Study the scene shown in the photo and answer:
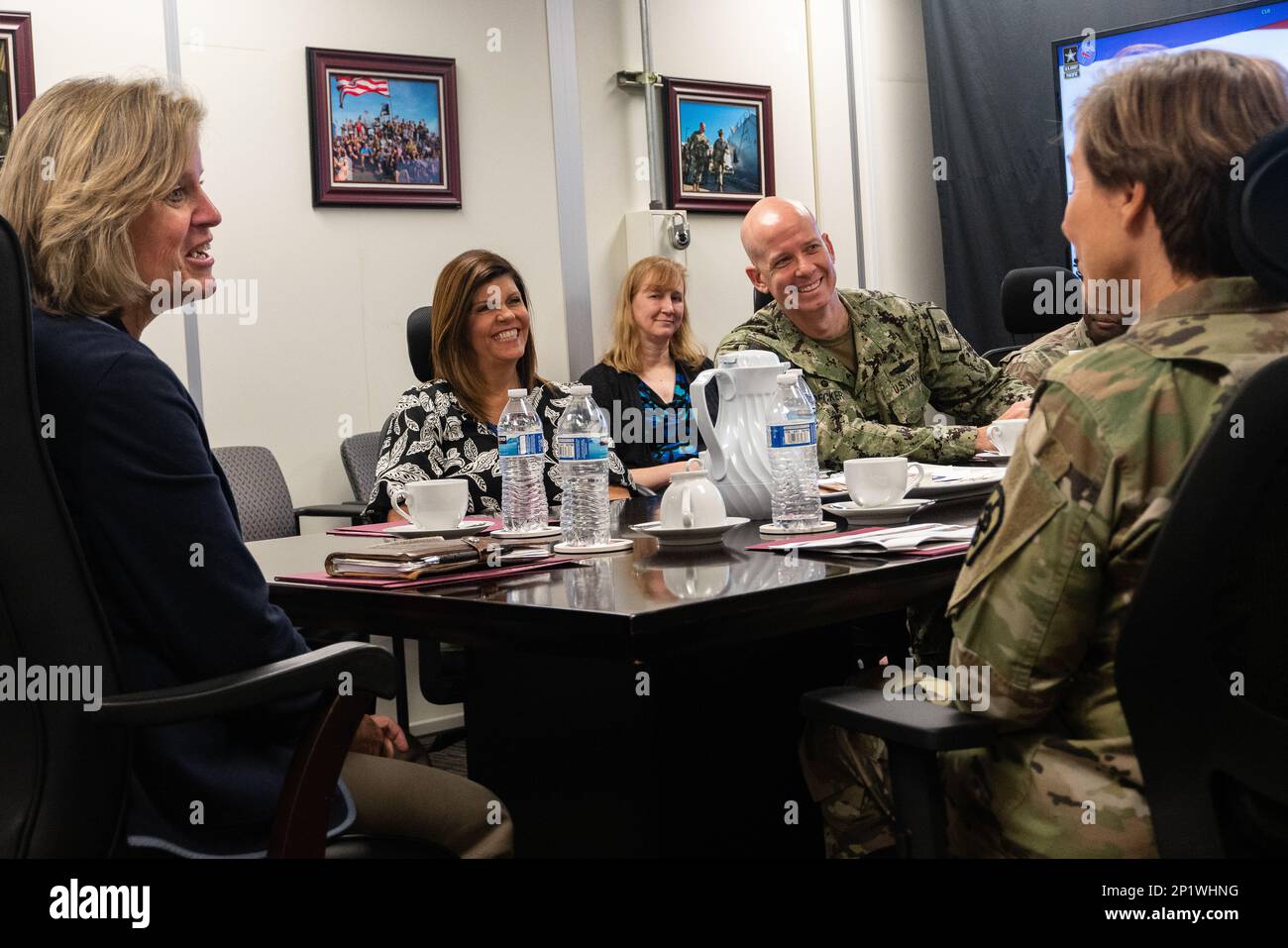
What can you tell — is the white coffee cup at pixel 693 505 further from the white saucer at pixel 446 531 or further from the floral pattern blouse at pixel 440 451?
the floral pattern blouse at pixel 440 451

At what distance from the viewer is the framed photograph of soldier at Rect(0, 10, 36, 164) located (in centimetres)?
364

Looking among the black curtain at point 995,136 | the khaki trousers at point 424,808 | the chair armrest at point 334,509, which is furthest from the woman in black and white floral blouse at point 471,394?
the black curtain at point 995,136

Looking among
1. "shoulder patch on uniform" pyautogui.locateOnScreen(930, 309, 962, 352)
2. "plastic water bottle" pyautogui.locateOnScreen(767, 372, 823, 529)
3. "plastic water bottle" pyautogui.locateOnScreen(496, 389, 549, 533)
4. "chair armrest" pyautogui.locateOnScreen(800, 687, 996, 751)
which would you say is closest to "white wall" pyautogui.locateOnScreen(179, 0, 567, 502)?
"shoulder patch on uniform" pyautogui.locateOnScreen(930, 309, 962, 352)

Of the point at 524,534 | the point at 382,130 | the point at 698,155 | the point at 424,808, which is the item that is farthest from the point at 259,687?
the point at 698,155

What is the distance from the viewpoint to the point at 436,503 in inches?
84.6

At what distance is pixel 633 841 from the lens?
182cm

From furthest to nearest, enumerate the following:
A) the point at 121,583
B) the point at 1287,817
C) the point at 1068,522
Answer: the point at 121,583
the point at 1068,522
the point at 1287,817

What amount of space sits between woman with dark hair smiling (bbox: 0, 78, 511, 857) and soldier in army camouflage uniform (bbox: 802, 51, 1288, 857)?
0.67 metres

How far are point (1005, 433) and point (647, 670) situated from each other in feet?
3.65

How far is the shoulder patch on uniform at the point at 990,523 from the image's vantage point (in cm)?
124

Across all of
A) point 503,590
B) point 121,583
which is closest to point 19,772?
point 121,583

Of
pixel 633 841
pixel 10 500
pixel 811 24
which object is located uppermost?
pixel 811 24

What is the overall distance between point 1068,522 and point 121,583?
36.9 inches
